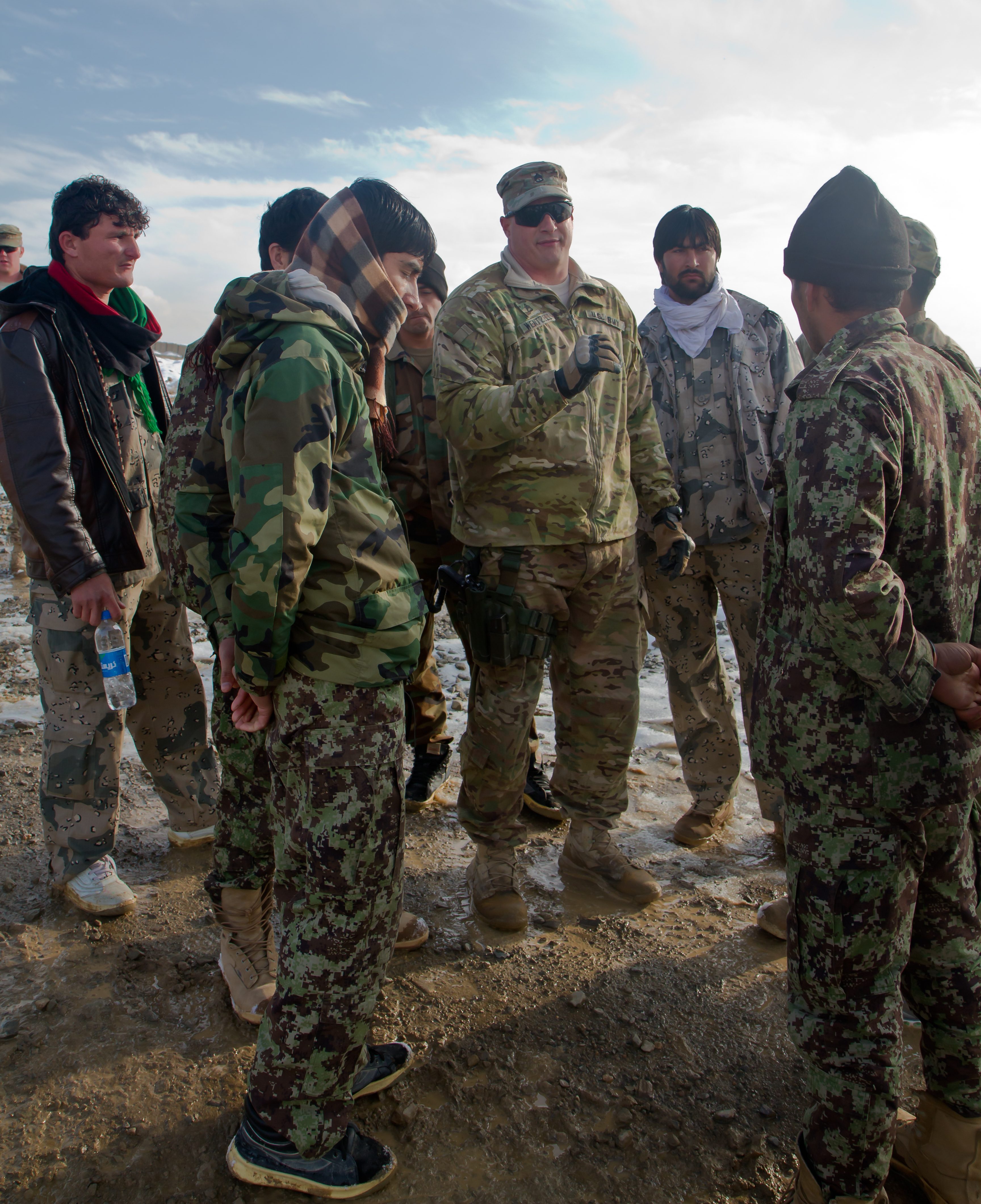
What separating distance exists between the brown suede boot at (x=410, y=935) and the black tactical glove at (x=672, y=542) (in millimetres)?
1618

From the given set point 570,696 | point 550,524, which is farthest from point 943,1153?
point 550,524

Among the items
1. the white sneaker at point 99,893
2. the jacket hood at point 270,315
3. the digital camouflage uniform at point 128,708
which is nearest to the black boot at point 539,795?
the digital camouflage uniform at point 128,708

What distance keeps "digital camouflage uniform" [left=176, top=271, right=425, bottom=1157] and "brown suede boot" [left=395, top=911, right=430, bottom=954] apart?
902 millimetres

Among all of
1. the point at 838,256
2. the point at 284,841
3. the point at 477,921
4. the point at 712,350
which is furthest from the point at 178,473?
the point at 712,350

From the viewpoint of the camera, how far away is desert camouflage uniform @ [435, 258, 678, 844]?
9.08ft

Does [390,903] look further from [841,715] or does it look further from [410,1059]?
[841,715]

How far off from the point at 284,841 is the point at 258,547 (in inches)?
27.2

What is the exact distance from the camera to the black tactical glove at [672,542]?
3.13 metres

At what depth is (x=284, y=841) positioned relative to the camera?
5.87 ft

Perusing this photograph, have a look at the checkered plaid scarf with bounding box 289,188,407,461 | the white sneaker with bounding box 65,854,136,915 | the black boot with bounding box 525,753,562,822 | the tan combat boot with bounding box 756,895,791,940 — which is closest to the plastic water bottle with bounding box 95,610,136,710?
the white sneaker with bounding box 65,854,136,915

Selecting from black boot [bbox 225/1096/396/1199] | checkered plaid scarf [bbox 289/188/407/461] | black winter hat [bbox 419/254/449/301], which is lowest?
black boot [bbox 225/1096/396/1199]

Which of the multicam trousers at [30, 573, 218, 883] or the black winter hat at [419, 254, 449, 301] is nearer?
the multicam trousers at [30, 573, 218, 883]

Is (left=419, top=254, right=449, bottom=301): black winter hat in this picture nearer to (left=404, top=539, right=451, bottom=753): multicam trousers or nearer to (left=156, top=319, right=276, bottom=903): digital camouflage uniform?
(left=404, top=539, right=451, bottom=753): multicam trousers

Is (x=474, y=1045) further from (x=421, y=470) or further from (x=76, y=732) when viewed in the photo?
(x=421, y=470)
